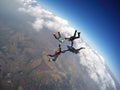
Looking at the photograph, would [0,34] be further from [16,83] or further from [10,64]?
[16,83]

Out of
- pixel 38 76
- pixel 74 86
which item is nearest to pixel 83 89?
pixel 74 86

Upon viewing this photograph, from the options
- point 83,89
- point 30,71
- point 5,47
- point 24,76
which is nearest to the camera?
point 24,76

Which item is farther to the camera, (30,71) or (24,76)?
(30,71)

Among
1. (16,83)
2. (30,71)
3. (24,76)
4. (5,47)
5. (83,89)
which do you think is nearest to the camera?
(16,83)

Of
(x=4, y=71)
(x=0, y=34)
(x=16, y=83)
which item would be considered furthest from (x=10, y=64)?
(x=0, y=34)

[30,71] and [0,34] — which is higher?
[0,34]

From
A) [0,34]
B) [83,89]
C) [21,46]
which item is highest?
[0,34]

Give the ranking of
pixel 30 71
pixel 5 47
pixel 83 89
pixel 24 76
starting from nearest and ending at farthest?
pixel 24 76
pixel 30 71
pixel 5 47
pixel 83 89

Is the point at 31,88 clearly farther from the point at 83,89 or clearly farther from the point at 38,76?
the point at 83,89

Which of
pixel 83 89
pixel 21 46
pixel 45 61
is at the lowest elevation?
pixel 83 89
